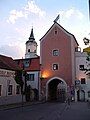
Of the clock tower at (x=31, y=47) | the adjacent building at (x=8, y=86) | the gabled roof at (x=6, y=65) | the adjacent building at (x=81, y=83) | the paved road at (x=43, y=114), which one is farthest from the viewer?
the clock tower at (x=31, y=47)

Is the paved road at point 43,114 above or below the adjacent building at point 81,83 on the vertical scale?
below

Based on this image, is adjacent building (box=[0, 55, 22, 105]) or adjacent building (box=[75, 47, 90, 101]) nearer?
adjacent building (box=[0, 55, 22, 105])

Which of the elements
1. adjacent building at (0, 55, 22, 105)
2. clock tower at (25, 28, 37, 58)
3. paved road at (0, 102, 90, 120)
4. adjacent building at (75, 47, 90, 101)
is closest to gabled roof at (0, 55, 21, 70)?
adjacent building at (0, 55, 22, 105)

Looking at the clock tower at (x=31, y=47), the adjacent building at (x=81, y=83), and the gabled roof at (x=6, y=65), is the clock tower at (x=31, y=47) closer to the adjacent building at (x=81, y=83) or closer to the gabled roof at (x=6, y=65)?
the adjacent building at (x=81, y=83)

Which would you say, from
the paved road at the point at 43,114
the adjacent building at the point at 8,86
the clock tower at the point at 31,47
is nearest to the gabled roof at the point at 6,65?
the adjacent building at the point at 8,86

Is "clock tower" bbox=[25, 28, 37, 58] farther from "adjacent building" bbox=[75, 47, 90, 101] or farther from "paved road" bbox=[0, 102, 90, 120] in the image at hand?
"paved road" bbox=[0, 102, 90, 120]

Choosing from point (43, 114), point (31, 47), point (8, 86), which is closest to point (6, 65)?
point (8, 86)

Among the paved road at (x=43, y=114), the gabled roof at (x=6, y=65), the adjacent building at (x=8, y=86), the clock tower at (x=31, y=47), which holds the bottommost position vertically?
the paved road at (x=43, y=114)

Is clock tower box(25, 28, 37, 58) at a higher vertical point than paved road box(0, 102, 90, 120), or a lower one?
higher

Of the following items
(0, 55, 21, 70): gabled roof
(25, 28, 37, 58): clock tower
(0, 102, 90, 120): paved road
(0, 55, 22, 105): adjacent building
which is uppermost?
(25, 28, 37, 58): clock tower

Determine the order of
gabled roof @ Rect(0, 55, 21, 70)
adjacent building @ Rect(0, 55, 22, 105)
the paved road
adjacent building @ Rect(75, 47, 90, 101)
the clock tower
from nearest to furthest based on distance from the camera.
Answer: the paved road
adjacent building @ Rect(0, 55, 22, 105)
gabled roof @ Rect(0, 55, 21, 70)
adjacent building @ Rect(75, 47, 90, 101)
the clock tower

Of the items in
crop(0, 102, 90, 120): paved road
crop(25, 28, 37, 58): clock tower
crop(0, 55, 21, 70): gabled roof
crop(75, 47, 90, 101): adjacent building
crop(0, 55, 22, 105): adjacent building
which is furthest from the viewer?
crop(25, 28, 37, 58): clock tower

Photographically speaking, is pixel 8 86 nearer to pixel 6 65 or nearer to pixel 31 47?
pixel 6 65

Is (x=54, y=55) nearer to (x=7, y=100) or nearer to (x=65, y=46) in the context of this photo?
(x=65, y=46)
